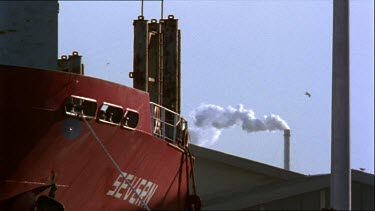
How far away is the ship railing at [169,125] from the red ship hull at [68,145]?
82 centimetres

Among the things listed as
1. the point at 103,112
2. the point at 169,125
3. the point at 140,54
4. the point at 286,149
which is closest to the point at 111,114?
the point at 103,112

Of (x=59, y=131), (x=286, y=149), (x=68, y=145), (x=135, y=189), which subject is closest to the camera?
(x=59, y=131)

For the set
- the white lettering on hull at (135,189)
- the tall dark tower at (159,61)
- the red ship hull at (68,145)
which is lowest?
the white lettering on hull at (135,189)

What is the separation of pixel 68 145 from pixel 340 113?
5214 millimetres

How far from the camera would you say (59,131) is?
66.5 feet

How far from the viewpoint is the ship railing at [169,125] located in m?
24.0

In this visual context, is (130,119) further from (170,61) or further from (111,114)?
(170,61)

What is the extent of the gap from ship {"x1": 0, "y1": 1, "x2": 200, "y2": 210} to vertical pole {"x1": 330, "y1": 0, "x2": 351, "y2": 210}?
464 centimetres

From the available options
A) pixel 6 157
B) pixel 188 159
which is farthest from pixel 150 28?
pixel 6 157

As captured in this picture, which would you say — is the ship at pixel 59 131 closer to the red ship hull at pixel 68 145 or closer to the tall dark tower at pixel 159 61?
the red ship hull at pixel 68 145

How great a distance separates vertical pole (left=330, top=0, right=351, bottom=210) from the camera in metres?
18.4

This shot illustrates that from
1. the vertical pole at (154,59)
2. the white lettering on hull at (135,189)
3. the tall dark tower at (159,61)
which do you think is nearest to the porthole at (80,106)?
the white lettering on hull at (135,189)

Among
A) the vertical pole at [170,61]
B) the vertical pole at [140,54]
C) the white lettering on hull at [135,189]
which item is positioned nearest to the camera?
the white lettering on hull at [135,189]

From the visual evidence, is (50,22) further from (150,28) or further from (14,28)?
(150,28)
